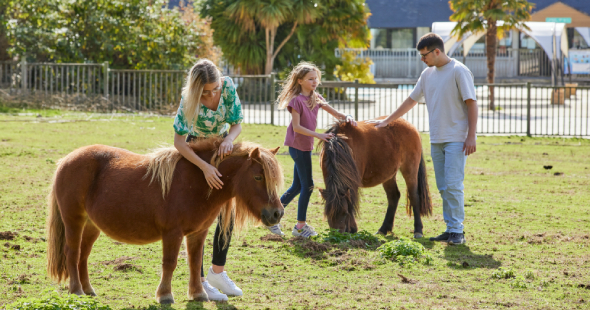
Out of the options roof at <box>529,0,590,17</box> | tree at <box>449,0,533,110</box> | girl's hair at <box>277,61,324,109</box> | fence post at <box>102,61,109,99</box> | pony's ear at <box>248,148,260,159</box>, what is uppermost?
roof at <box>529,0,590,17</box>

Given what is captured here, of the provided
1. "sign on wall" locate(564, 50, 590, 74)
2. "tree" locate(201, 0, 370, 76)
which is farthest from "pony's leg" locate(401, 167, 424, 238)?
"sign on wall" locate(564, 50, 590, 74)

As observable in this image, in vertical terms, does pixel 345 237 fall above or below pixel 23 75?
below

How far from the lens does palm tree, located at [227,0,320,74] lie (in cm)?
2391

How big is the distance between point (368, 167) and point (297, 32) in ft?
65.2

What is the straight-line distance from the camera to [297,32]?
25.3 metres

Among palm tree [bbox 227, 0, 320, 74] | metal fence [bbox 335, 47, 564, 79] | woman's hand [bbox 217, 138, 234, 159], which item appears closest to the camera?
woman's hand [bbox 217, 138, 234, 159]

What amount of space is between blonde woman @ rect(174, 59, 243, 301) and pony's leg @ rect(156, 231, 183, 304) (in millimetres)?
385

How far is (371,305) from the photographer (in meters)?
4.04

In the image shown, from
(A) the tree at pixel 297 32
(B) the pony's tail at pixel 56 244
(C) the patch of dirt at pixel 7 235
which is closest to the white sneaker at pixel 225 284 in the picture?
(B) the pony's tail at pixel 56 244

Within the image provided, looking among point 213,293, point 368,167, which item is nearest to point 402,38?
point 368,167

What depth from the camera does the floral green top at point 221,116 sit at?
4023 mm

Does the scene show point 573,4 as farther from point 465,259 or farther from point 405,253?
point 405,253

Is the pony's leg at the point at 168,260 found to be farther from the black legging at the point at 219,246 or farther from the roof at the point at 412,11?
the roof at the point at 412,11

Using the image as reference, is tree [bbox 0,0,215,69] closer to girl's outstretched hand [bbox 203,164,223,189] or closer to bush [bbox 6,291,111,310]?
girl's outstretched hand [bbox 203,164,223,189]
